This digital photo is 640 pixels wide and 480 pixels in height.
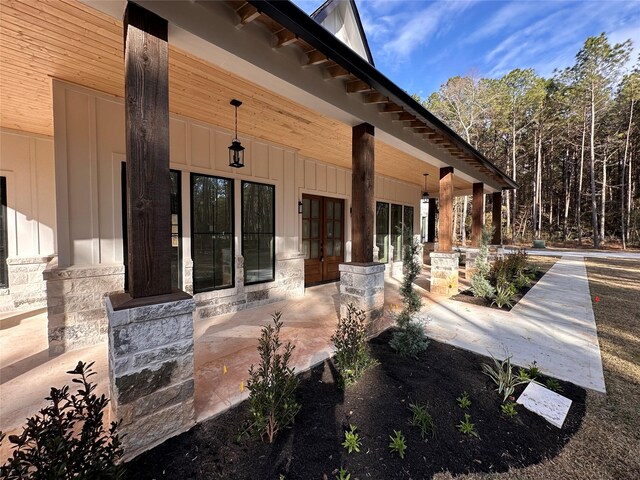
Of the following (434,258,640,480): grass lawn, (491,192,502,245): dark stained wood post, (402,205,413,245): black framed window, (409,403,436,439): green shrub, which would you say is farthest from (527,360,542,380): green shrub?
(491,192,502,245): dark stained wood post

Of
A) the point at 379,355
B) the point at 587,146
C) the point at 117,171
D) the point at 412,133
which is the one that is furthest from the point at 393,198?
the point at 587,146

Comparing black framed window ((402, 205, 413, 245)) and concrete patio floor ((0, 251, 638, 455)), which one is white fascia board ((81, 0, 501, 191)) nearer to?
concrete patio floor ((0, 251, 638, 455))

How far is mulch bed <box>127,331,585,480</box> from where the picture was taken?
1535mm

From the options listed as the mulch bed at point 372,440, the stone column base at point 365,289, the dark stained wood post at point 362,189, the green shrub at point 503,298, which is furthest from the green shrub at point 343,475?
the green shrub at point 503,298

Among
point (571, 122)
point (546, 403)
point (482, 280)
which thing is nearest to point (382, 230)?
point (482, 280)

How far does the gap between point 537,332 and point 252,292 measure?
4.17m

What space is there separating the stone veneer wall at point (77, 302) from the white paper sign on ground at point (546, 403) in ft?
13.2

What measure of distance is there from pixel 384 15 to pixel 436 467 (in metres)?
7.05

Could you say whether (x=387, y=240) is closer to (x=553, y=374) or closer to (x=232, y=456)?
(x=553, y=374)

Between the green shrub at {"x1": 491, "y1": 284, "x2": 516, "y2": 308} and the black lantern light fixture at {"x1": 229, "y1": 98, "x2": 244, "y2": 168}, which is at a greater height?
the black lantern light fixture at {"x1": 229, "y1": 98, "x2": 244, "y2": 168}

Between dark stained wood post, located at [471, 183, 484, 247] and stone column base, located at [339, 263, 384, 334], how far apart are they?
15.9 ft

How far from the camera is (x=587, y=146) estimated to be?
17.8m

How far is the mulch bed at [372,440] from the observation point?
154cm

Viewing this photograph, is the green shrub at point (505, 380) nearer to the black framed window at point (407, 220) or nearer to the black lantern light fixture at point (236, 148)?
the black lantern light fixture at point (236, 148)
